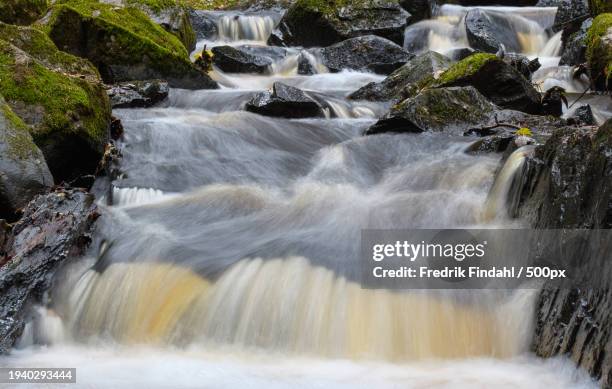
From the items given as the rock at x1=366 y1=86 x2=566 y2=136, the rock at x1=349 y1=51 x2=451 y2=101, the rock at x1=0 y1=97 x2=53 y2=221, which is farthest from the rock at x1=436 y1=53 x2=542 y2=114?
the rock at x1=0 y1=97 x2=53 y2=221

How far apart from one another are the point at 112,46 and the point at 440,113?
17.3 feet

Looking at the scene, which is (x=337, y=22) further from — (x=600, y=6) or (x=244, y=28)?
(x=600, y=6)

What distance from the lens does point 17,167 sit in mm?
5254

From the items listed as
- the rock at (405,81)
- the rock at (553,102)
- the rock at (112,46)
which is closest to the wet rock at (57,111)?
the rock at (112,46)

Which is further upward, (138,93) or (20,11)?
(20,11)

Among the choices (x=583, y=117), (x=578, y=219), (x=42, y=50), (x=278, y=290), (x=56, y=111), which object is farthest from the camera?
(x=583, y=117)

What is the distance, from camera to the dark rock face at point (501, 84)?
29.0 ft

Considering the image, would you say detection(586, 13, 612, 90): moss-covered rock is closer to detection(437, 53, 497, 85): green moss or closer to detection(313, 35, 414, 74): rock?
detection(437, 53, 497, 85): green moss

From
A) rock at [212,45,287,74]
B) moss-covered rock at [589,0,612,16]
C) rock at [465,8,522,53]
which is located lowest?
rock at [212,45,287,74]

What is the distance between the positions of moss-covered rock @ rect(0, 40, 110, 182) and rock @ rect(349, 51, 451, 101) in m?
4.64

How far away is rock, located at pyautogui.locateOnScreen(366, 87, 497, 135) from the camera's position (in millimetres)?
7949

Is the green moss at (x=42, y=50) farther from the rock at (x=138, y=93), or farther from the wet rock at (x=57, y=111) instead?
the rock at (x=138, y=93)

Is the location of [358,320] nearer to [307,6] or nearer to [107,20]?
[107,20]

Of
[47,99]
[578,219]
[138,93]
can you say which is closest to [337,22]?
[138,93]
